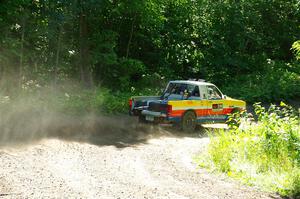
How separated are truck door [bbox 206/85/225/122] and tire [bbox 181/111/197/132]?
76 cm

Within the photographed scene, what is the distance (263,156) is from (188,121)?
6195 mm

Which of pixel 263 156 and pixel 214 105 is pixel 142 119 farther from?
pixel 263 156

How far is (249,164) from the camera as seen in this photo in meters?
10.4

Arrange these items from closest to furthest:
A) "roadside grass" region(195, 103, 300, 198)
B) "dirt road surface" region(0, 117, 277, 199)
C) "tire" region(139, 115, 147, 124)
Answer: "dirt road surface" region(0, 117, 277, 199) < "roadside grass" region(195, 103, 300, 198) < "tire" region(139, 115, 147, 124)

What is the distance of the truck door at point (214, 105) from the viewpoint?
1711cm

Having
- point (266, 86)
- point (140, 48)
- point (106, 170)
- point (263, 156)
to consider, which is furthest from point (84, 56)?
point (263, 156)

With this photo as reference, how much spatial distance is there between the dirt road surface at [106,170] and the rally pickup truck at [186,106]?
1.55 m

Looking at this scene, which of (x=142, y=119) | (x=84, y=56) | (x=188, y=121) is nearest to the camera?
(x=142, y=119)

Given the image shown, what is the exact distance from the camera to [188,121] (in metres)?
16.5

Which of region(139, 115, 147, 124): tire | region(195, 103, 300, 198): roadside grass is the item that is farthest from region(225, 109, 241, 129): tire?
region(139, 115, 147, 124): tire

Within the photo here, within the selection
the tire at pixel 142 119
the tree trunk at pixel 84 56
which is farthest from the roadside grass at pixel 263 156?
the tree trunk at pixel 84 56

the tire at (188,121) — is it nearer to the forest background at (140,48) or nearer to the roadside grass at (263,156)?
the forest background at (140,48)

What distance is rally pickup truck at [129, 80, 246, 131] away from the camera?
1574cm

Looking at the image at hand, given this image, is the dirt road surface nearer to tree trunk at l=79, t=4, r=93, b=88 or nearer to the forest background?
the forest background
